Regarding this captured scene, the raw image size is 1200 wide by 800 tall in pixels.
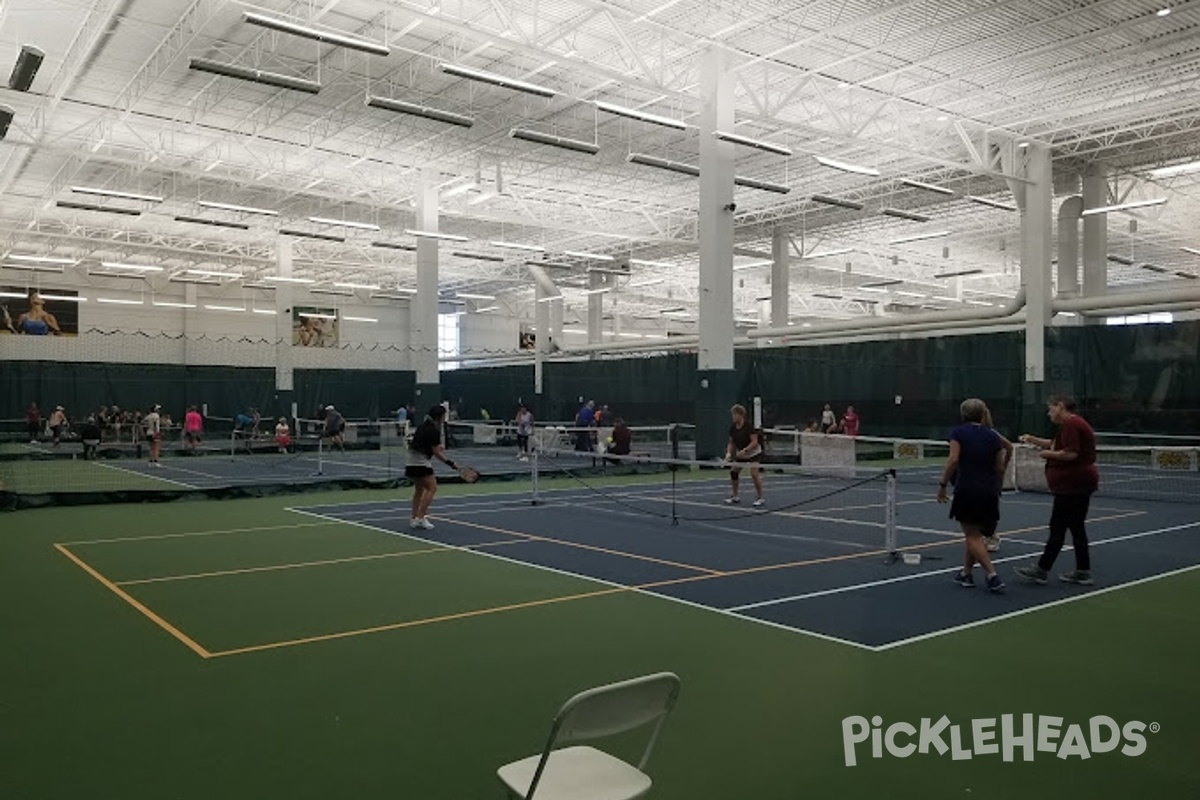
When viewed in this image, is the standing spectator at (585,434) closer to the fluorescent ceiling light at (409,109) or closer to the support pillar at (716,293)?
the support pillar at (716,293)

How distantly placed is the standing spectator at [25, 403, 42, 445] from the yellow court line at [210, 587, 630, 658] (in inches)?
1162

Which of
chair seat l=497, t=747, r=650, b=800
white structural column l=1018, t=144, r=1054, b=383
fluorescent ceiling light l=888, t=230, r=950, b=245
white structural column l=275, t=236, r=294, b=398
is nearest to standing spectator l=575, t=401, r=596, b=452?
white structural column l=1018, t=144, r=1054, b=383

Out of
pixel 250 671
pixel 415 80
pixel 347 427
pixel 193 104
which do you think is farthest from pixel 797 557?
pixel 347 427

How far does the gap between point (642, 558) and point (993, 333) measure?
20.8 meters

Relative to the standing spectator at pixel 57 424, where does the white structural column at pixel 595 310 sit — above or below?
above

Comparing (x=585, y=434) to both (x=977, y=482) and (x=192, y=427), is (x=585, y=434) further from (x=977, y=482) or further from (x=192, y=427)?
(x=977, y=482)

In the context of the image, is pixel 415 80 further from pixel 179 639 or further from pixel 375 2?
pixel 179 639

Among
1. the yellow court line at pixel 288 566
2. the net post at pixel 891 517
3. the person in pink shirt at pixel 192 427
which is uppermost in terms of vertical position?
the person in pink shirt at pixel 192 427

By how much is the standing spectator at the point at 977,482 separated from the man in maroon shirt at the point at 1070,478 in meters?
0.40

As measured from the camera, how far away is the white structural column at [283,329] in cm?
3553

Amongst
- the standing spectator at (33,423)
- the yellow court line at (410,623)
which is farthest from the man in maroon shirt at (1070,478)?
the standing spectator at (33,423)

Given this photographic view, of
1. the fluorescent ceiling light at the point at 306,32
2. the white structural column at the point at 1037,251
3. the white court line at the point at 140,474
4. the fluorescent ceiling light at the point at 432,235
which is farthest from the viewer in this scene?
the fluorescent ceiling light at the point at 432,235

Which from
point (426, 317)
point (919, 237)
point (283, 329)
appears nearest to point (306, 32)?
point (426, 317)

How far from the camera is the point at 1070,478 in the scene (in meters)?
8.51
